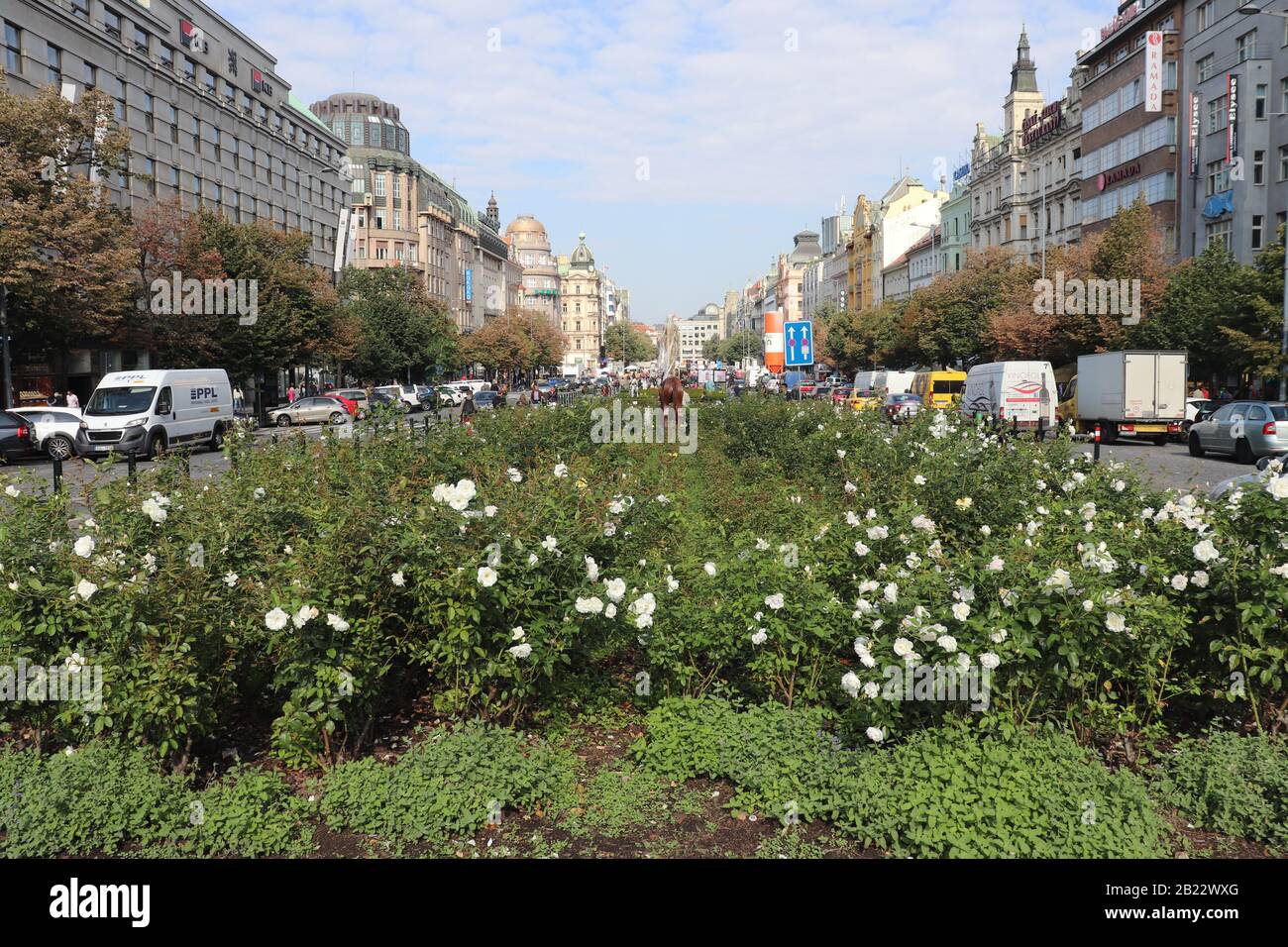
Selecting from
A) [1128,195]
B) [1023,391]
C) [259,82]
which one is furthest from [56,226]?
[1128,195]

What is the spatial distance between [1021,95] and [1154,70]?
105 ft

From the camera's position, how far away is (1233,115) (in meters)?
42.6

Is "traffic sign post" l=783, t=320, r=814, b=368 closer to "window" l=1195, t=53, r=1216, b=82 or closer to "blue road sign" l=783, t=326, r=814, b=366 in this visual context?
"blue road sign" l=783, t=326, r=814, b=366

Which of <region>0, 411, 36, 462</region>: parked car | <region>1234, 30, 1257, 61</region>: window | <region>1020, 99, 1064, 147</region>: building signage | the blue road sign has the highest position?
<region>1020, 99, 1064, 147</region>: building signage

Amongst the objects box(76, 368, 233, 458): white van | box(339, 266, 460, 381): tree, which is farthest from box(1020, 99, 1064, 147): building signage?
box(76, 368, 233, 458): white van

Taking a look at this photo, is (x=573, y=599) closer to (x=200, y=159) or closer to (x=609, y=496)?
(x=609, y=496)

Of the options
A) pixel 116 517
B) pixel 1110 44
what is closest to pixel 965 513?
pixel 116 517

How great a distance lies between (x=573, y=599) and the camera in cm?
528

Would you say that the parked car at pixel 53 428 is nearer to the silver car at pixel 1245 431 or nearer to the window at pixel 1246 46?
the silver car at pixel 1245 431

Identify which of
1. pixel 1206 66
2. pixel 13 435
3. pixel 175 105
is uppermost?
pixel 175 105

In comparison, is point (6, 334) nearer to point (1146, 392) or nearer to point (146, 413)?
point (146, 413)

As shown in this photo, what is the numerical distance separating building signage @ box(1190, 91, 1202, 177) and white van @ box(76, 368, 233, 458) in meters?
42.1

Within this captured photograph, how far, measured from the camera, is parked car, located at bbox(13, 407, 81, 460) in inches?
1084

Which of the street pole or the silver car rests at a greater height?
the street pole
